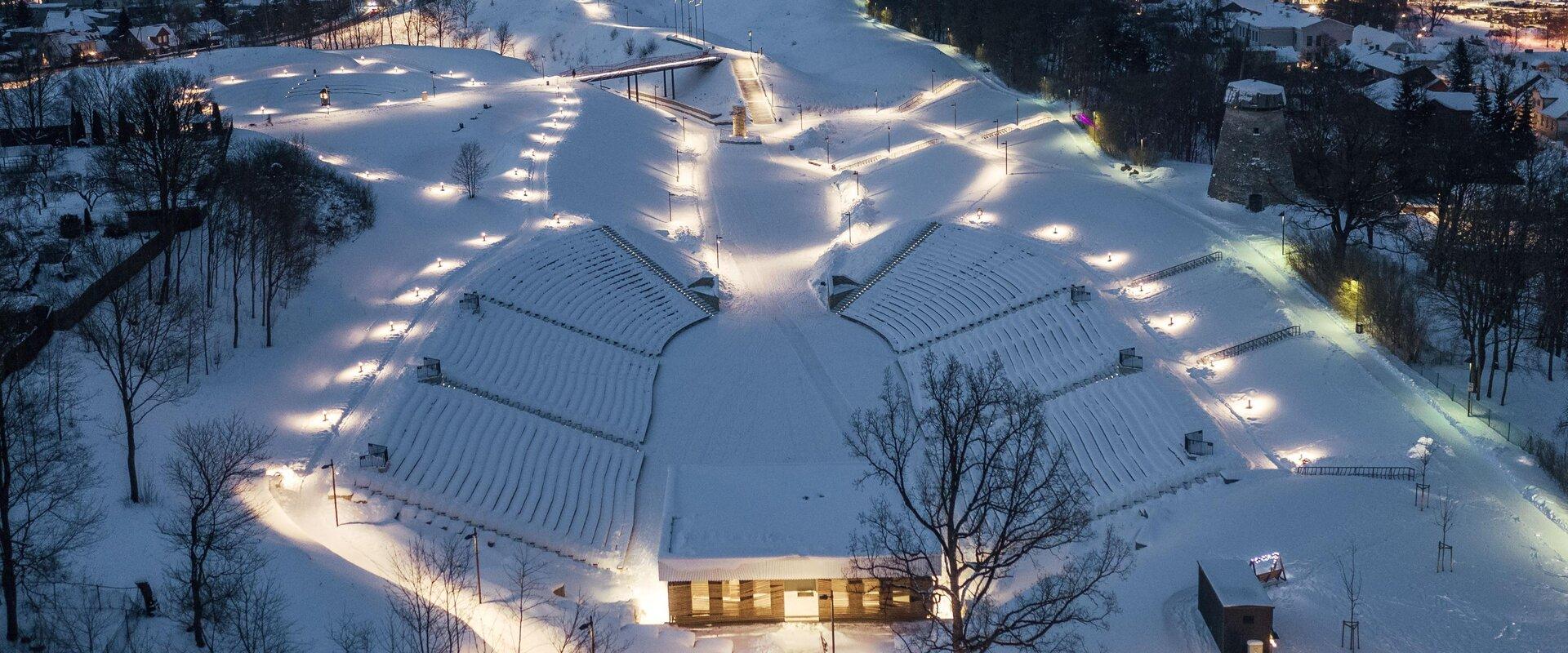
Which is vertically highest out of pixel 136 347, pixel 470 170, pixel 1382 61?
pixel 1382 61

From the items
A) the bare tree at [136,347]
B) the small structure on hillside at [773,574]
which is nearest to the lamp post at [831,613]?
the small structure on hillside at [773,574]

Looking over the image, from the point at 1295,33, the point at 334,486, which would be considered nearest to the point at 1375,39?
the point at 1295,33

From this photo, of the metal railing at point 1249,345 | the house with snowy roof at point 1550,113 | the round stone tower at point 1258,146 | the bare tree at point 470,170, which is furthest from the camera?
the house with snowy roof at point 1550,113

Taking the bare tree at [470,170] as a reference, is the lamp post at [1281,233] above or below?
below

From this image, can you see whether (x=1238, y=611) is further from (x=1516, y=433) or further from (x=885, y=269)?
(x=885, y=269)

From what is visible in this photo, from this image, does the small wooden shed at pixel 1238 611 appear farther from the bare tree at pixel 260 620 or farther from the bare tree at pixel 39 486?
the bare tree at pixel 39 486

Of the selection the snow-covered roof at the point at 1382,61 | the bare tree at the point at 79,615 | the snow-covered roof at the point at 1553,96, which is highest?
the snow-covered roof at the point at 1382,61

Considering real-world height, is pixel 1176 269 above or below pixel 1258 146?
below

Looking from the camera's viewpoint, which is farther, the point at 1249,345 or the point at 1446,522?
the point at 1249,345
